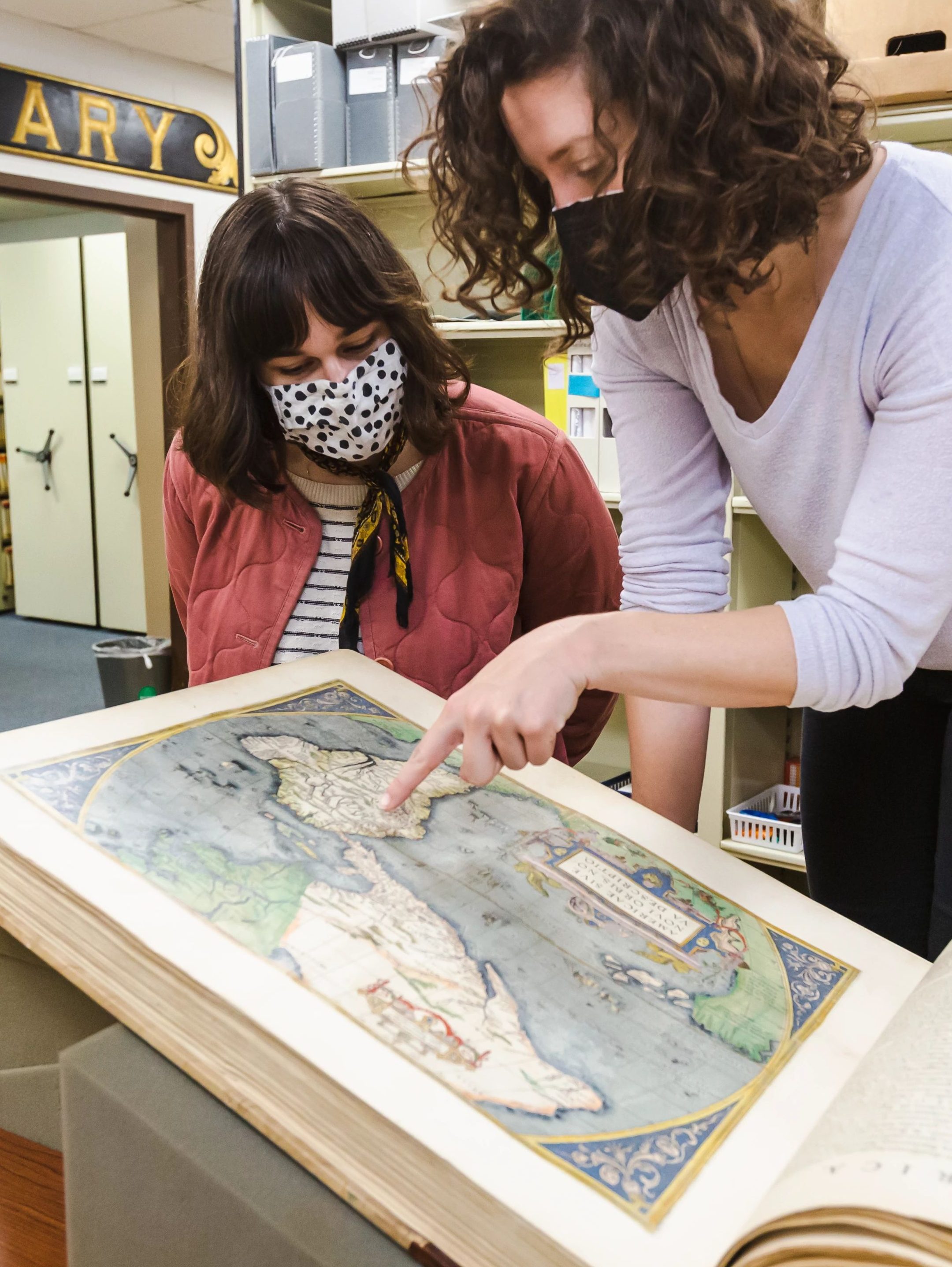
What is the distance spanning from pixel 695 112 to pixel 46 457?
5.72 m

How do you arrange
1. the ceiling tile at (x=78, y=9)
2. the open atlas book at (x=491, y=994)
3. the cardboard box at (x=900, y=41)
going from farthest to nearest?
1. the ceiling tile at (x=78, y=9)
2. the cardboard box at (x=900, y=41)
3. the open atlas book at (x=491, y=994)

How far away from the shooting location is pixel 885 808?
89cm

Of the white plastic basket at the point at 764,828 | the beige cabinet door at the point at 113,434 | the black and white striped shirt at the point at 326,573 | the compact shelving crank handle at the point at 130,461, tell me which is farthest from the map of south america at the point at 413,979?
the compact shelving crank handle at the point at 130,461

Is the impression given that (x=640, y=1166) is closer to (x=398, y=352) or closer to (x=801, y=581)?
(x=398, y=352)

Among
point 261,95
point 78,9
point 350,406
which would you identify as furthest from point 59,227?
point 350,406

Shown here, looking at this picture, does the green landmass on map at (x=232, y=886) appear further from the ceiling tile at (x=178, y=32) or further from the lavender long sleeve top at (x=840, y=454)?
the ceiling tile at (x=178, y=32)

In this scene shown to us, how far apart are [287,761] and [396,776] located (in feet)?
0.23

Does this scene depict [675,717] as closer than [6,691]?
Yes

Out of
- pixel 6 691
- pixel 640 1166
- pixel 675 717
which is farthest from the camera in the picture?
pixel 6 691

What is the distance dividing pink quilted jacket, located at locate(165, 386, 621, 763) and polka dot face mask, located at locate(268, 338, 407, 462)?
0.10 m

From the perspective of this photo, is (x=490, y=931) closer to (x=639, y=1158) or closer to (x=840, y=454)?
(x=639, y=1158)

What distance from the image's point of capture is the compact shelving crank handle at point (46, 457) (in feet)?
18.8

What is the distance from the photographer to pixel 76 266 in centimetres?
545

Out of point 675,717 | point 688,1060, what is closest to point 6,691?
point 675,717
